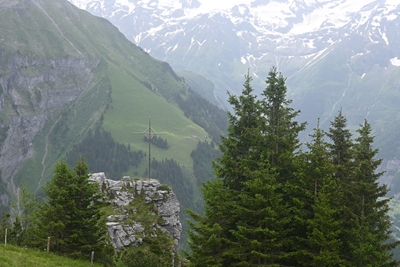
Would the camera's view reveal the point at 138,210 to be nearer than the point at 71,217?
No

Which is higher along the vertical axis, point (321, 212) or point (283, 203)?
point (283, 203)

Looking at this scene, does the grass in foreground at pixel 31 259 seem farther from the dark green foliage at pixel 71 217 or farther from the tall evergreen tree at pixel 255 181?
the tall evergreen tree at pixel 255 181

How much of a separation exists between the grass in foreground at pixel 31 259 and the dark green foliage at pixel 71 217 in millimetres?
2395

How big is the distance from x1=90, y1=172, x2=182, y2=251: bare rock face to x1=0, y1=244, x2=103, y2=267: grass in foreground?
19.2 meters

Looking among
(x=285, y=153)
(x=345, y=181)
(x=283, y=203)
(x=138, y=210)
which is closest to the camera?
(x=283, y=203)

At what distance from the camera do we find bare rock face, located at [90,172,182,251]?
59.0m

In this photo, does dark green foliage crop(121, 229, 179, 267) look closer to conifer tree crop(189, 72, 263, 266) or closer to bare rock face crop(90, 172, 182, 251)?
bare rock face crop(90, 172, 182, 251)

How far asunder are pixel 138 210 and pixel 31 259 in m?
31.1

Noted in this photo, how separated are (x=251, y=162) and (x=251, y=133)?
2.60 m

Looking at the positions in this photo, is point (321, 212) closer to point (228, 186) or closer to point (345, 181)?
point (345, 181)

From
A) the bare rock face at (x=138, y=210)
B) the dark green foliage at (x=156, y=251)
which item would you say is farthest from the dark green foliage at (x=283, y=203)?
the bare rock face at (x=138, y=210)

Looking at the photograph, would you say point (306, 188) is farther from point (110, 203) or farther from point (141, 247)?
point (110, 203)

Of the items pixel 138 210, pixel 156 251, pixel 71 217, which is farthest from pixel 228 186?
pixel 138 210

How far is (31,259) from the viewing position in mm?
32406
